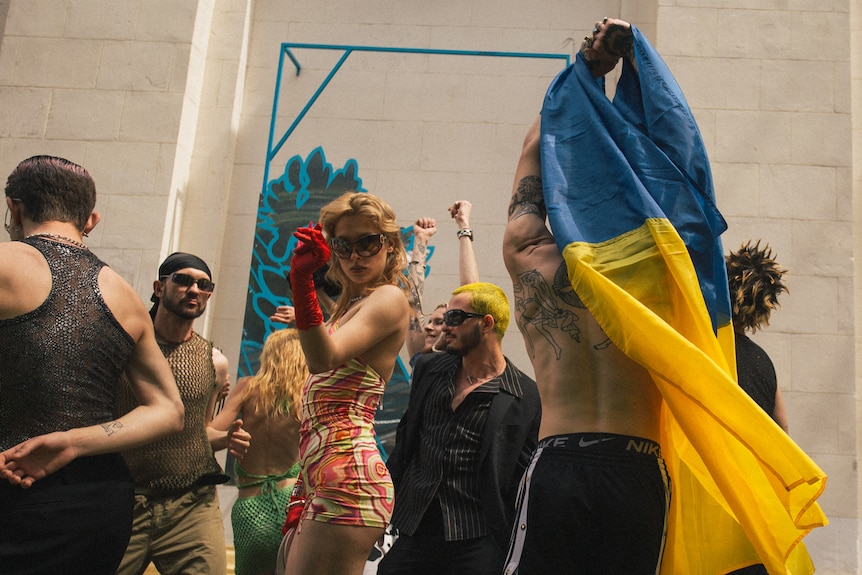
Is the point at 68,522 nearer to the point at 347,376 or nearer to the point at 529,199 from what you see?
the point at 347,376

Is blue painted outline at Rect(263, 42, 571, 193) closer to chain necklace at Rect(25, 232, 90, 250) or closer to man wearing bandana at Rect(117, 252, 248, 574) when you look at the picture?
man wearing bandana at Rect(117, 252, 248, 574)

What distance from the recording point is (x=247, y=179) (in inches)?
334

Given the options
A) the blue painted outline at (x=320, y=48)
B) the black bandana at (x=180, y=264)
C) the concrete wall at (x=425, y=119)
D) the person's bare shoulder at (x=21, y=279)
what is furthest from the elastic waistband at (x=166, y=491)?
the blue painted outline at (x=320, y=48)

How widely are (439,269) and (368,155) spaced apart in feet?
4.46

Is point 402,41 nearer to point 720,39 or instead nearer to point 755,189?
point 720,39

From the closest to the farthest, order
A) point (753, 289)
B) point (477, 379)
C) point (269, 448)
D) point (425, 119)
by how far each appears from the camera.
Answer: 1. point (753, 289)
2. point (477, 379)
3. point (269, 448)
4. point (425, 119)

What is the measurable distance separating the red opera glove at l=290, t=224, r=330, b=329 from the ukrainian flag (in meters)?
0.74

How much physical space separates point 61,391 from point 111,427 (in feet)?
0.60

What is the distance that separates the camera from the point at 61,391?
2605 millimetres

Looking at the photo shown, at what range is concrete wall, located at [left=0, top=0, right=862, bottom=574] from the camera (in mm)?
7500

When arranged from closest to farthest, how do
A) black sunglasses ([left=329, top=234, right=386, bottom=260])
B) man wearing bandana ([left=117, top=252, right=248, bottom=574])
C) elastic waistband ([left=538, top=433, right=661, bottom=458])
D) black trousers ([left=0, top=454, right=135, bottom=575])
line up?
elastic waistband ([left=538, top=433, right=661, bottom=458]) < black trousers ([left=0, top=454, right=135, bottom=575]) < black sunglasses ([left=329, top=234, right=386, bottom=260]) < man wearing bandana ([left=117, top=252, right=248, bottom=574])

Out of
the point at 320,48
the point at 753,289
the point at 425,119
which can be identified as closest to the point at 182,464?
the point at 753,289

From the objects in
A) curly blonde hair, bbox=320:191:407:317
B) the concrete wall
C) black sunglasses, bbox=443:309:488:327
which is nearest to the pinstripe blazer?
black sunglasses, bbox=443:309:488:327

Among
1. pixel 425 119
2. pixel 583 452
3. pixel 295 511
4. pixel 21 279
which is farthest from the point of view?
pixel 425 119
